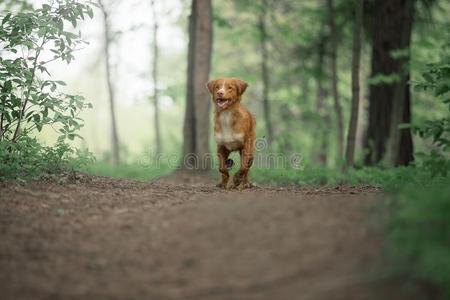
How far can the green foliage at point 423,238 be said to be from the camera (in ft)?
11.4

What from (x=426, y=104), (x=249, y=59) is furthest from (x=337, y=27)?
(x=249, y=59)

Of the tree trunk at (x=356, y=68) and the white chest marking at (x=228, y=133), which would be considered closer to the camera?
the white chest marking at (x=228, y=133)

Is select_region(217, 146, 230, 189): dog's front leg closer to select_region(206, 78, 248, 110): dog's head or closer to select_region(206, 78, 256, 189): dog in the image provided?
select_region(206, 78, 256, 189): dog

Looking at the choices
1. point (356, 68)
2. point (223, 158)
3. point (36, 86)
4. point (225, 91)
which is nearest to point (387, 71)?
point (356, 68)

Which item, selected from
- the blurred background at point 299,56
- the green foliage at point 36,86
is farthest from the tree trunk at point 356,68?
the green foliage at point 36,86

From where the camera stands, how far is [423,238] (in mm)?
3754

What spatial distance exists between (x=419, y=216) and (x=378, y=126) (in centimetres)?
917

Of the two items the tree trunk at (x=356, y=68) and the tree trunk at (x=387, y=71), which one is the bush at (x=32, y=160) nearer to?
the tree trunk at (x=356, y=68)

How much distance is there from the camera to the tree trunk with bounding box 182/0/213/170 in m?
11.6

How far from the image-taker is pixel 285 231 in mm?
4566

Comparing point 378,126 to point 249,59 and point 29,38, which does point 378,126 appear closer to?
point 29,38

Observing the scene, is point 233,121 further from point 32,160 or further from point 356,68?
point 356,68

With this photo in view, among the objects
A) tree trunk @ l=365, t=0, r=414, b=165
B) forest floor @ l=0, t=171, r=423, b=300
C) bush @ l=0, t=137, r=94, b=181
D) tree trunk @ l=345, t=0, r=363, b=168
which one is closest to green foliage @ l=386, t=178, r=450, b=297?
forest floor @ l=0, t=171, r=423, b=300

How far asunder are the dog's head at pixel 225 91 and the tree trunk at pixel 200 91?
14.3ft
